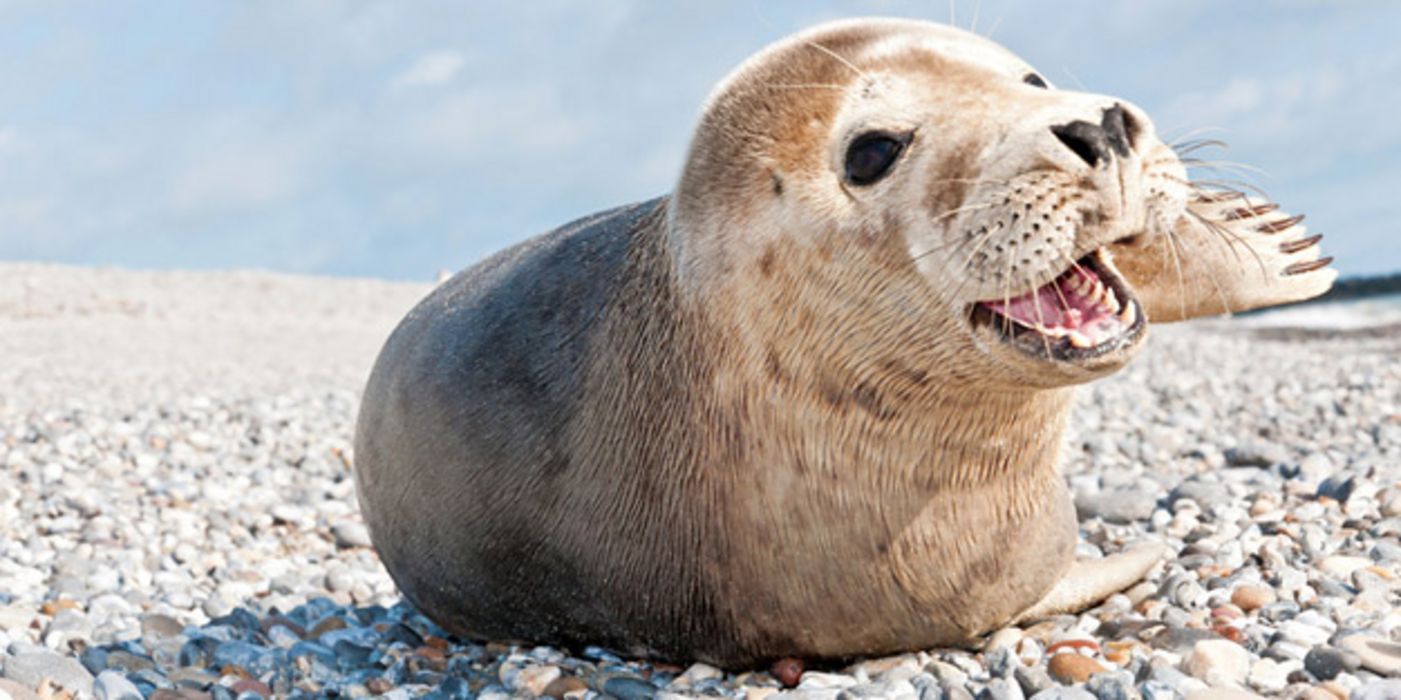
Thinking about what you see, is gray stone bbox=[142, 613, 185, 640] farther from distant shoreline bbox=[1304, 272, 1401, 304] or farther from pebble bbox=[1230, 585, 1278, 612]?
distant shoreline bbox=[1304, 272, 1401, 304]

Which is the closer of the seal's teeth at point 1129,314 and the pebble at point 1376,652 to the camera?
the seal's teeth at point 1129,314

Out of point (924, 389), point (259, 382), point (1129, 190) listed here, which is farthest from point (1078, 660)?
point (259, 382)

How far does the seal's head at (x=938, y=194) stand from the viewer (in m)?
3.41

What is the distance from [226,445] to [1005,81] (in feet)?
27.6

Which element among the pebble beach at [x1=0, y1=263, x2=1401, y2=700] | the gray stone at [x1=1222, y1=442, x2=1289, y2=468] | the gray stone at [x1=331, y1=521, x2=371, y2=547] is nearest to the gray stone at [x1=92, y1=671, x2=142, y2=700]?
the pebble beach at [x1=0, y1=263, x2=1401, y2=700]

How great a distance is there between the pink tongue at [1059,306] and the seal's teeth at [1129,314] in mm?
37

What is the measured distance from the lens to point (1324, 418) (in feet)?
35.8

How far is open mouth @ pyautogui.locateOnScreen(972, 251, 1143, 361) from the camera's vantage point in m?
3.46

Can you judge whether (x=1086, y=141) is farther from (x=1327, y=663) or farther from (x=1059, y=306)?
(x=1327, y=663)

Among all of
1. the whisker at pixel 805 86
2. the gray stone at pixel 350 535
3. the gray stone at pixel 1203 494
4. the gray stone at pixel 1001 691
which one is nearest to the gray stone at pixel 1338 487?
the gray stone at pixel 1203 494

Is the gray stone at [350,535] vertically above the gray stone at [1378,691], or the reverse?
the gray stone at [350,535]

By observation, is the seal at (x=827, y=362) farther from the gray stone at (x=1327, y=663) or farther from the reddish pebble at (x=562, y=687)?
the gray stone at (x=1327, y=663)

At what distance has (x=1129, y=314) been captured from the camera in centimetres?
352

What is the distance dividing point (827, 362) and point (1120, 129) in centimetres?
95
